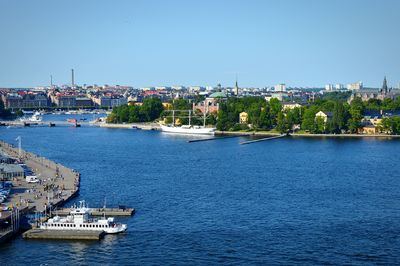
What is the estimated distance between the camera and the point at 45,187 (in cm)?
1908

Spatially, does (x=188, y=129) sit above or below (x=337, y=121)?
below

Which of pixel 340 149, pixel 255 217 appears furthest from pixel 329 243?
Result: pixel 340 149

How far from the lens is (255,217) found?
52.9 feet

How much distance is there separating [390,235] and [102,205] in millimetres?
7127

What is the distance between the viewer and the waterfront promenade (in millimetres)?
17188

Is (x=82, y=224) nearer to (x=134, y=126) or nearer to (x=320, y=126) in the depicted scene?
(x=320, y=126)

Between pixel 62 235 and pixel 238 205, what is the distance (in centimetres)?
492

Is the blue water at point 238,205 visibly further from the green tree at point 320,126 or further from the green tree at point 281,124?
the green tree at point 281,124

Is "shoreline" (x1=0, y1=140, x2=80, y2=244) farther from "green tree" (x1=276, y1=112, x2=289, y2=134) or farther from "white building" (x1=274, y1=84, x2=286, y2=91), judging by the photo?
"white building" (x1=274, y1=84, x2=286, y2=91)

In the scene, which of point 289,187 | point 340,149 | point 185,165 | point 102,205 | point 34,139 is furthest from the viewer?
point 34,139

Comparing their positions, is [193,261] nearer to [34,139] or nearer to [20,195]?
[20,195]

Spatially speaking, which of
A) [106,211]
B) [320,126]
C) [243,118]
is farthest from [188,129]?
[106,211]

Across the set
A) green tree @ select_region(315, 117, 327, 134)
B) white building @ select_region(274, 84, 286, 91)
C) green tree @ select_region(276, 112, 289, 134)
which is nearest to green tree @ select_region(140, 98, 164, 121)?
green tree @ select_region(276, 112, 289, 134)

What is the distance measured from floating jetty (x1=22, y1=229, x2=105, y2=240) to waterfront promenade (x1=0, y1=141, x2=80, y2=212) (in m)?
1.76
